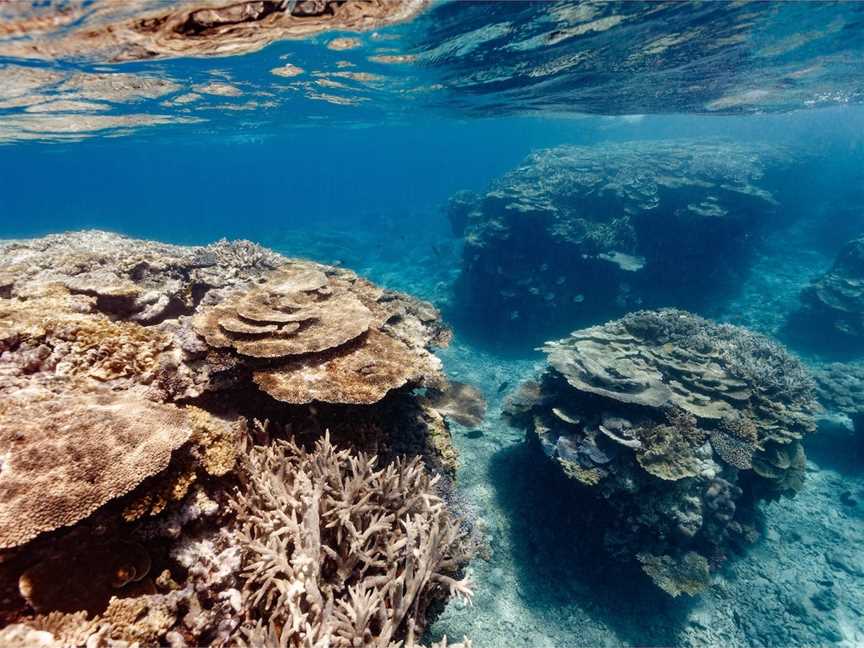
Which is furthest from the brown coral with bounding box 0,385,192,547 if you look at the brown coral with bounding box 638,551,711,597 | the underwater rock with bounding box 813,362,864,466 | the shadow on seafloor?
the underwater rock with bounding box 813,362,864,466

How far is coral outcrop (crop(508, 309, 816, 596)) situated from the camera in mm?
8359

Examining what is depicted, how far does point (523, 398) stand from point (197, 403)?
321 inches

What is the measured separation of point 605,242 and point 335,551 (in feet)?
67.0

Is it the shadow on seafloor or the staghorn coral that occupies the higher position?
the staghorn coral

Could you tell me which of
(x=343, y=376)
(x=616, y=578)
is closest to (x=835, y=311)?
(x=616, y=578)

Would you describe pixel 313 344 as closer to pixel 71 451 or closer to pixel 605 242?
pixel 71 451

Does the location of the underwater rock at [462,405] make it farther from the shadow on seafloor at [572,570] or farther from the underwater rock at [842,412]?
the underwater rock at [842,412]

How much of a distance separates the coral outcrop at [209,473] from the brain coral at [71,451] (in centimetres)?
1

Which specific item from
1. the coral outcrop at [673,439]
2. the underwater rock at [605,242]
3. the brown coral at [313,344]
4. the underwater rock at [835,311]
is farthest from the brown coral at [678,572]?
the underwater rock at [835,311]

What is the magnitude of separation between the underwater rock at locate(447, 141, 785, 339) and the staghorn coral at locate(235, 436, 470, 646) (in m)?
17.2

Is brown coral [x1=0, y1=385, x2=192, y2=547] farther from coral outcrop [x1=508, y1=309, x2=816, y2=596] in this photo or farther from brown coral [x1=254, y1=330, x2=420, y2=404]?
coral outcrop [x1=508, y1=309, x2=816, y2=596]

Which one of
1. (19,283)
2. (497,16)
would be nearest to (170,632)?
(19,283)

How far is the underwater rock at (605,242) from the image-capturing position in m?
20.8

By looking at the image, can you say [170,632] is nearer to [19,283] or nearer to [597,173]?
[19,283]
